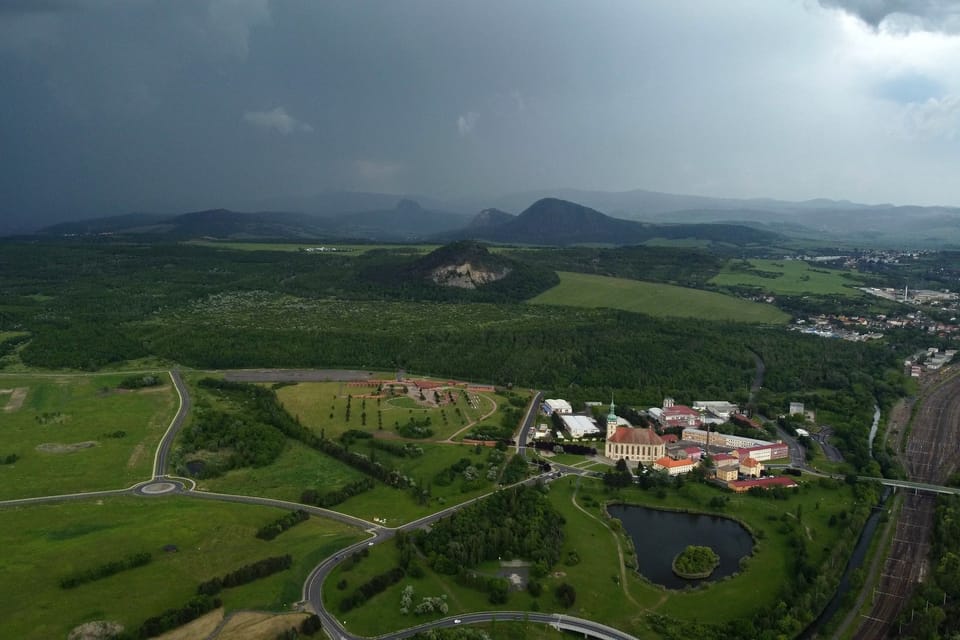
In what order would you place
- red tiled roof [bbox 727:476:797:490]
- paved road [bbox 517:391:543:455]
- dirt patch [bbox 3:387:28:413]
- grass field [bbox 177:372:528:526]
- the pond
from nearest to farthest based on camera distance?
1. the pond
2. grass field [bbox 177:372:528:526]
3. red tiled roof [bbox 727:476:797:490]
4. paved road [bbox 517:391:543:455]
5. dirt patch [bbox 3:387:28:413]

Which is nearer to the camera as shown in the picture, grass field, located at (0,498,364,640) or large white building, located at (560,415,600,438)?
grass field, located at (0,498,364,640)

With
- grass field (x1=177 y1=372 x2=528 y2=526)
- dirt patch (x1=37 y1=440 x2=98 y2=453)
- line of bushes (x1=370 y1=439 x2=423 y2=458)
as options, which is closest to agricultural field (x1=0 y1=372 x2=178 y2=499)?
dirt patch (x1=37 y1=440 x2=98 y2=453)

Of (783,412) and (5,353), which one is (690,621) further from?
(5,353)

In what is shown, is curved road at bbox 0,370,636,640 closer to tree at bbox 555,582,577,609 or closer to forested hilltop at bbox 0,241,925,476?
tree at bbox 555,582,577,609

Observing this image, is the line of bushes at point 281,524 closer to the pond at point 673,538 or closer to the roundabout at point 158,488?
the roundabout at point 158,488

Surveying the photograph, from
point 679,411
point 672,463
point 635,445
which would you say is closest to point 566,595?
point 672,463

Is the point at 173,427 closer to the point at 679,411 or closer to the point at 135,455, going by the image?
the point at 135,455
